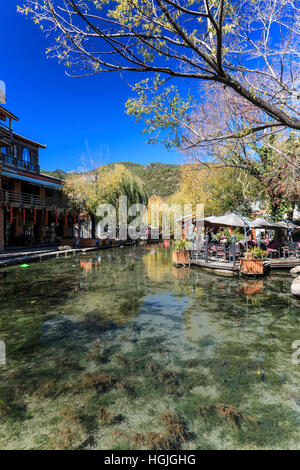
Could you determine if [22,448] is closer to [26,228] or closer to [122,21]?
[122,21]

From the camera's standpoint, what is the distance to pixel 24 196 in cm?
2227

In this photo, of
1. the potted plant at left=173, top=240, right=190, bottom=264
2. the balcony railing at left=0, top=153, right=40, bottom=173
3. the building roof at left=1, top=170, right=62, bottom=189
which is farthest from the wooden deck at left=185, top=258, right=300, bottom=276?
the balcony railing at left=0, top=153, right=40, bottom=173

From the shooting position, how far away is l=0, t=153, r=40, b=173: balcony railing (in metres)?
20.7

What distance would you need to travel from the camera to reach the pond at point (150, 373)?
8.35 feet

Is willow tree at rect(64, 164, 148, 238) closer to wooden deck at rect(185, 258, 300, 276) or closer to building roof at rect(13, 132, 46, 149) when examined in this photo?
building roof at rect(13, 132, 46, 149)

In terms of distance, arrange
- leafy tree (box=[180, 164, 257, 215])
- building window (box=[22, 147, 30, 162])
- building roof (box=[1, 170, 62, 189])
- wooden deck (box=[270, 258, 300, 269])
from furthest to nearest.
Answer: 1. building window (box=[22, 147, 30, 162])
2. leafy tree (box=[180, 164, 257, 215])
3. building roof (box=[1, 170, 62, 189])
4. wooden deck (box=[270, 258, 300, 269])

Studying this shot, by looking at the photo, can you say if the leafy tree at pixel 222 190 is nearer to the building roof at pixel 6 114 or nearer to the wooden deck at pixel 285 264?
the wooden deck at pixel 285 264

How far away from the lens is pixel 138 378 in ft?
11.5

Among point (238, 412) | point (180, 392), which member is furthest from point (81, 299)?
point (238, 412)

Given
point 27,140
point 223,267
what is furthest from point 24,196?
point 223,267

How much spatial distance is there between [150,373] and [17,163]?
23900 mm

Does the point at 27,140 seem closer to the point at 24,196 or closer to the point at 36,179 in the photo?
the point at 36,179

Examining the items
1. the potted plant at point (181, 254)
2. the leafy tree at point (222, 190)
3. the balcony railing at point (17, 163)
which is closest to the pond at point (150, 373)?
the potted plant at point (181, 254)

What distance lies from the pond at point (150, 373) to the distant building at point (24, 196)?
1497cm
